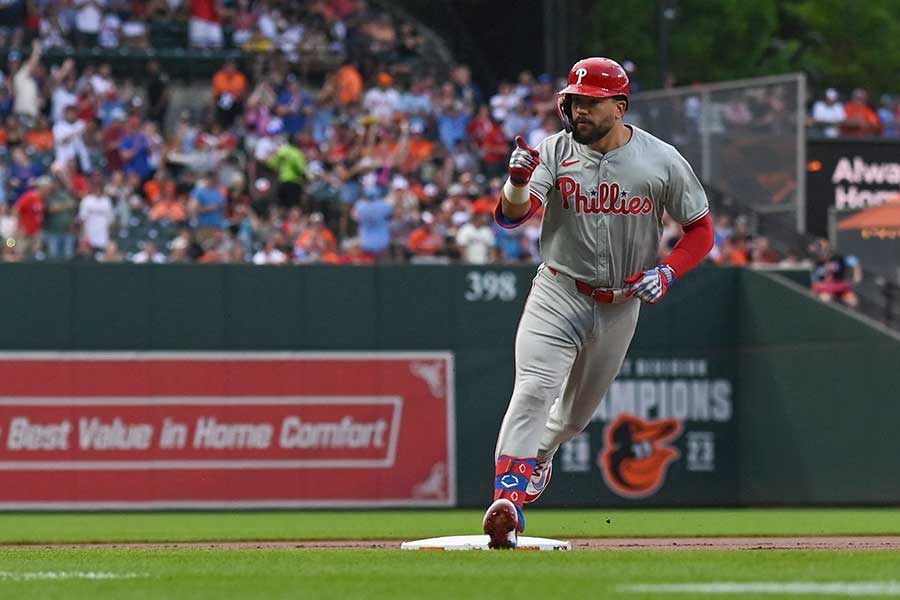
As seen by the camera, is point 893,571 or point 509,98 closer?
point 893,571

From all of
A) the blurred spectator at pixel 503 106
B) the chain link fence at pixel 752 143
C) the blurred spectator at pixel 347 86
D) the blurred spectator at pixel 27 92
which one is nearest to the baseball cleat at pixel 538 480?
the chain link fence at pixel 752 143

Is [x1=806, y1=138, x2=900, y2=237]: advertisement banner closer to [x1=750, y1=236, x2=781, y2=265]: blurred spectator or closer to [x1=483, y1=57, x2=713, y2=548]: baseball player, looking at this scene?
[x1=750, y1=236, x2=781, y2=265]: blurred spectator

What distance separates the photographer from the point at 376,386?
1653 cm

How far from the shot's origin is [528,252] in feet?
62.0

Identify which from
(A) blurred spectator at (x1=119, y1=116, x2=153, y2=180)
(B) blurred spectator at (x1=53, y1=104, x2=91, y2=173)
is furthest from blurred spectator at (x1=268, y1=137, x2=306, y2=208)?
(B) blurred spectator at (x1=53, y1=104, x2=91, y2=173)

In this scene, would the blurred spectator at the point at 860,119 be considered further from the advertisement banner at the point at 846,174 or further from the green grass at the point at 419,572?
the green grass at the point at 419,572

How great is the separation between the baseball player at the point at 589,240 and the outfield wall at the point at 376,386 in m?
8.16

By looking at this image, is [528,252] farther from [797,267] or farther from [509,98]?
[509,98]

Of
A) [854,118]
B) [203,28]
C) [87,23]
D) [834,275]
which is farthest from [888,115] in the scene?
[87,23]

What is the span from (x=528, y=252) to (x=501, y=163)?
10.7ft

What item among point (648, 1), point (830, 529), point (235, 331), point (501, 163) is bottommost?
point (830, 529)

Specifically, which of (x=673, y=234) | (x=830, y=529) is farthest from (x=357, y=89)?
(x=830, y=529)

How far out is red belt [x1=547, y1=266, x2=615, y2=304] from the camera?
8211 millimetres

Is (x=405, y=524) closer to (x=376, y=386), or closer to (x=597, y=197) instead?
(x=376, y=386)
